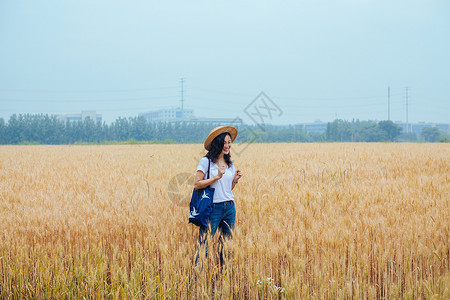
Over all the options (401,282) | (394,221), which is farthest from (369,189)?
(401,282)

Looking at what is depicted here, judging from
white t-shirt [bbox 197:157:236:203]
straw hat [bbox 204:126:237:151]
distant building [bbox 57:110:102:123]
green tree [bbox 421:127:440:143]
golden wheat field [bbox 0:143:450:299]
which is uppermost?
distant building [bbox 57:110:102:123]

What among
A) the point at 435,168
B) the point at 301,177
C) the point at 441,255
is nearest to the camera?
the point at 441,255

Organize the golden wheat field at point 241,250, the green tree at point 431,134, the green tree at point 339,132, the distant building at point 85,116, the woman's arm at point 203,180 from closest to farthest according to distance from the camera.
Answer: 1. the golden wheat field at point 241,250
2. the woman's arm at point 203,180
3. the green tree at point 339,132
4. the green tree at point 431,134
5. the distant building at point 85,116

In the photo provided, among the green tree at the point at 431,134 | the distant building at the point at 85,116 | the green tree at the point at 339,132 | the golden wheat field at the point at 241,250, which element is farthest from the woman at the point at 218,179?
the distant building at the point at 85,116

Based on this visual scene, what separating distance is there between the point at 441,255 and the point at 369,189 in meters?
2.83

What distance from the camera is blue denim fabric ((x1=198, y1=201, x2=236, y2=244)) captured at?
314 cm

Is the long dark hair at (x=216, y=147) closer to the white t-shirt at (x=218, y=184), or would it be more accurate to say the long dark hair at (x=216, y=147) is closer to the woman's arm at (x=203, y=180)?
the white t-shirt at (x=218, y=184)

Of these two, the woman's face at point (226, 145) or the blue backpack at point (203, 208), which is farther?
the woman's face at point (226, 145)

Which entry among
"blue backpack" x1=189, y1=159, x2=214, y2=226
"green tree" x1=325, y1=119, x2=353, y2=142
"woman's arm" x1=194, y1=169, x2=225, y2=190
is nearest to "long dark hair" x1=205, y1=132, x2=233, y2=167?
"woman's arm" x1=194, y1=169, x2=225, y2=190

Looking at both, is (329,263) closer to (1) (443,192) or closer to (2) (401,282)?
(2) (401,282)

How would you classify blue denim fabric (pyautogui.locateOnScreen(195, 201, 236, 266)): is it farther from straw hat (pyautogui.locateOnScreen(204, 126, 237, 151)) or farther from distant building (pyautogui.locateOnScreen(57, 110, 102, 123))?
distant building (pyautogui.locateOnScreen(57, 110, 102, 123))

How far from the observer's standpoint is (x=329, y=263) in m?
2.80

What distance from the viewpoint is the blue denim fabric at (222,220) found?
314 centimetres

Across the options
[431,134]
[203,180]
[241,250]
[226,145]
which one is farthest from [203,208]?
[431,134]
